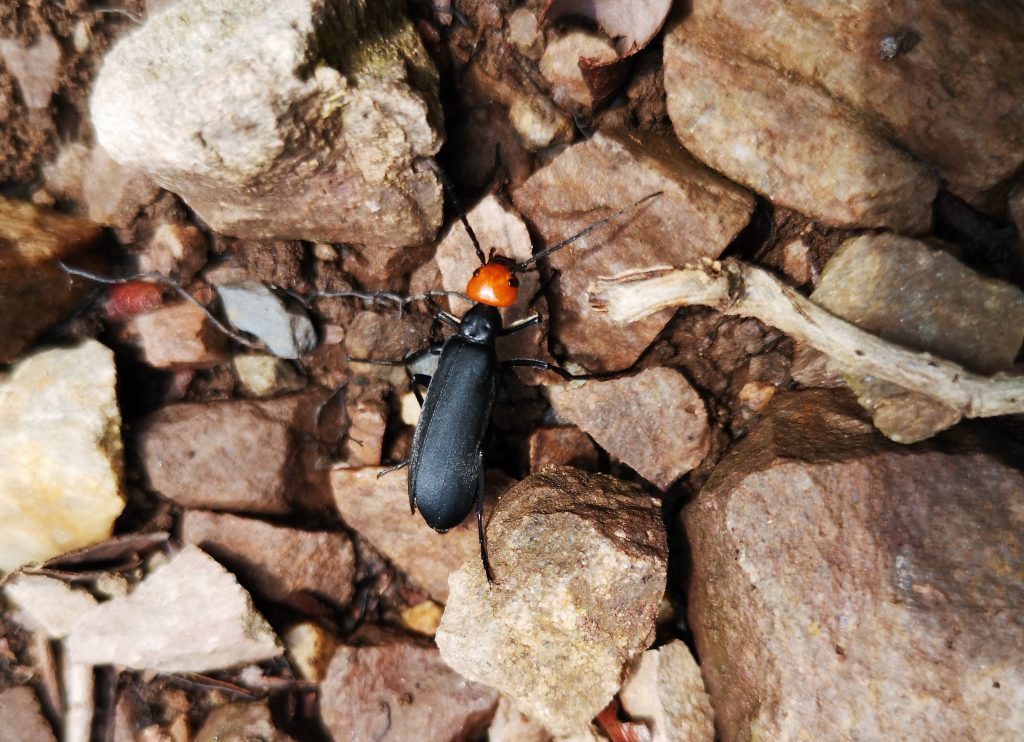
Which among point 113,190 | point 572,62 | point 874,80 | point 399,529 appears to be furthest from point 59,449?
point 874,80

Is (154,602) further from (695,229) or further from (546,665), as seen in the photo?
(695,229)

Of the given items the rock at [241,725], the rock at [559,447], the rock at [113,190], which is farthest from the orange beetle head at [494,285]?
the rock at [241,725]

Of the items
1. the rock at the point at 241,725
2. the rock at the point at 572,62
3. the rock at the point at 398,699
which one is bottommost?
the rock at the point at 241,725

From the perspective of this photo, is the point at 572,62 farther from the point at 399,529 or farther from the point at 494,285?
the point at 399,529

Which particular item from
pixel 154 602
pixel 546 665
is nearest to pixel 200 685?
pixel 154 602

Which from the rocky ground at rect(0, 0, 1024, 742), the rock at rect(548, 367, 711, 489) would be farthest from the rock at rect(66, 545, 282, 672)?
the rock at rect(548, 367, 711, 489)

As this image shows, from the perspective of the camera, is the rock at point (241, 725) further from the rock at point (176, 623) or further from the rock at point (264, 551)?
the rock at point (264, 551)
